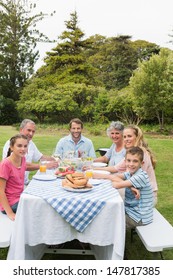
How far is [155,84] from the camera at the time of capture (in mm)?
14609

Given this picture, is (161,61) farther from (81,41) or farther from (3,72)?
(3,72)

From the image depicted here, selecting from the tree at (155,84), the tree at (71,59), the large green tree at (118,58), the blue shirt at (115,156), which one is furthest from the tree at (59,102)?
A: the blue shirt at (115,156)

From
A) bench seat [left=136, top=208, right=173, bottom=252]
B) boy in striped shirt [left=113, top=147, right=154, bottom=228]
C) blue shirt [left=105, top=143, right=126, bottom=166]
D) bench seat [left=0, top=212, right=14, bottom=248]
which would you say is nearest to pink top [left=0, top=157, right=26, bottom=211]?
bench seat [left=0, top=212, right=14, bottom=248]

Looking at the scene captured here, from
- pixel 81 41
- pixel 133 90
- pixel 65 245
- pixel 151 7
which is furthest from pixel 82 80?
pixel 65 245

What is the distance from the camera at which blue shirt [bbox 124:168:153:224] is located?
2830 millimetres

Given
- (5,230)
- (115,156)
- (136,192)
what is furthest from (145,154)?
(5,230)

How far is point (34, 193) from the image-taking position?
2.55 meters

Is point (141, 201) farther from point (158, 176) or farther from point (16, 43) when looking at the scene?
point (16, 43)

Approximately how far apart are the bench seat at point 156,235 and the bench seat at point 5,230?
110cm

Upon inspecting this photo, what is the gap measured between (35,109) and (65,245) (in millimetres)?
15943

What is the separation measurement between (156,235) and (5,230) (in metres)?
1.27
